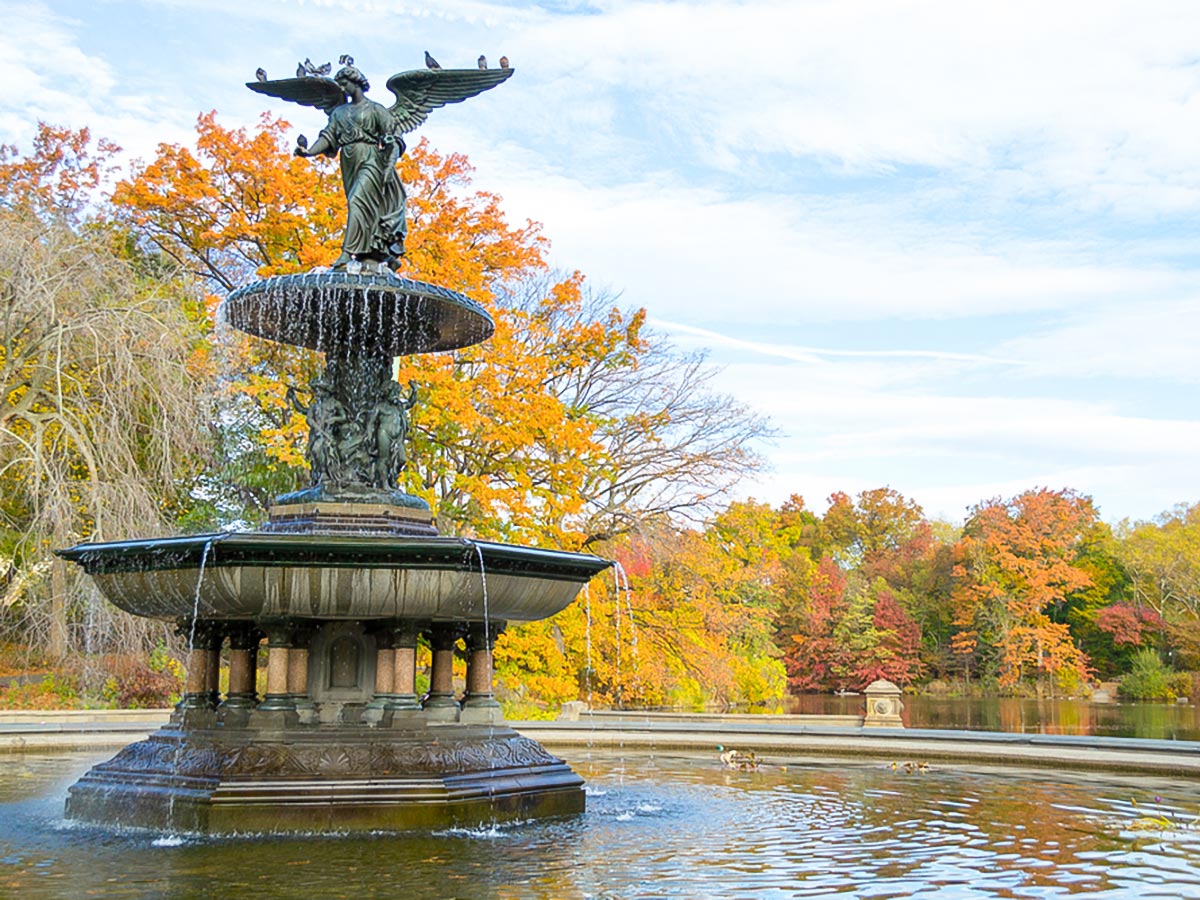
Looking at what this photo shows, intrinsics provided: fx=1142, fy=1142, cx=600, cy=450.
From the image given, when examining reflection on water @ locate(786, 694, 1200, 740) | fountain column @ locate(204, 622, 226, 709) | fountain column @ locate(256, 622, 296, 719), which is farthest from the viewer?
reflection on water @ locate(786, 694, 1200, 740)

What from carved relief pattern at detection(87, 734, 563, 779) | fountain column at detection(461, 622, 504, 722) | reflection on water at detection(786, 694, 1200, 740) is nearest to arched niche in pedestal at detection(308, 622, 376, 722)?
carved relief pattern at detection(87, 734, 563, 779)

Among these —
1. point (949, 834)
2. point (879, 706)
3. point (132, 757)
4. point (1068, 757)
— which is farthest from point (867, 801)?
point (879, 706)

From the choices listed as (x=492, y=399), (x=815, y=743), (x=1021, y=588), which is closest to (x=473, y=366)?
(x=492, y=399)

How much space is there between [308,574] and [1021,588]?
50765mm

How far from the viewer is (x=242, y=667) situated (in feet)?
28.9

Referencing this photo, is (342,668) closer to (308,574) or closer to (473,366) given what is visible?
(308,574)

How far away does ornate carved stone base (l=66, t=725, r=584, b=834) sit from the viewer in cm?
738

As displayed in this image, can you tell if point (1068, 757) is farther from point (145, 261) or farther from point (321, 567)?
point (145, 261)

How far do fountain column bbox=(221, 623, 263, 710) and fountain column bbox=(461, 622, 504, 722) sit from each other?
1.64 metres

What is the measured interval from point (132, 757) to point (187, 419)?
1221cm

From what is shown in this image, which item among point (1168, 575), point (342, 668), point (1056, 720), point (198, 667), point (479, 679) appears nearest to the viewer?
point (342, 668)

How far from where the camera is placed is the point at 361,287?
904cm

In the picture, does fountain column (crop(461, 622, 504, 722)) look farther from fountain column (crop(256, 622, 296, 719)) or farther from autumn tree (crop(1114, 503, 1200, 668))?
autumn tree (crop(1114, 503, 1200, 668))

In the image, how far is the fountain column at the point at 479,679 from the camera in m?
9.09
